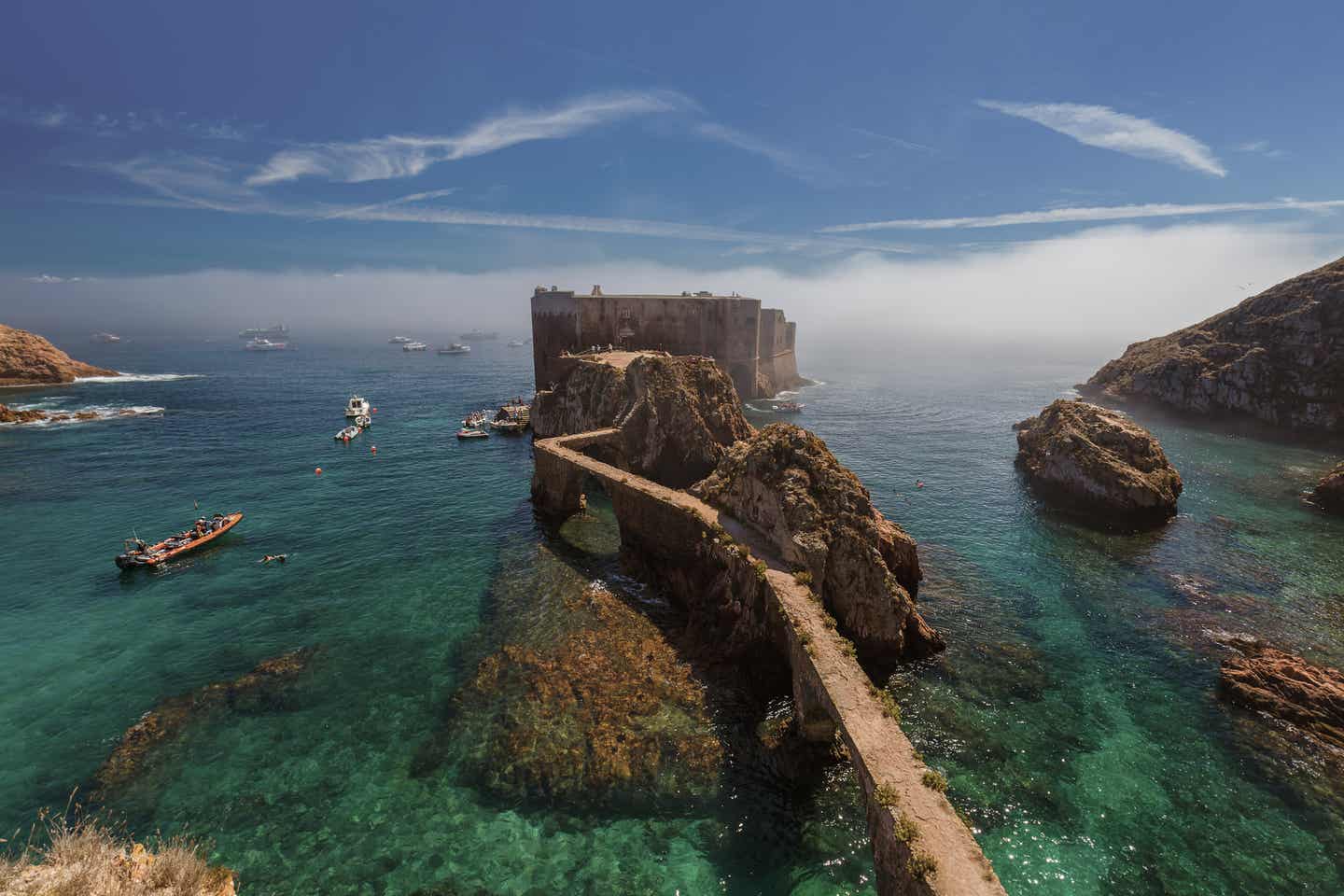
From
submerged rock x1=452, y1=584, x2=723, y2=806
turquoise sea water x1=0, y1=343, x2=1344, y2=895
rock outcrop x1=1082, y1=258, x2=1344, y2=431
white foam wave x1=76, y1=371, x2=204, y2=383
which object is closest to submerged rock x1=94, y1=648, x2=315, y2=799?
turquoise sea water x1=0, y1=343, x2=1344, y2=895

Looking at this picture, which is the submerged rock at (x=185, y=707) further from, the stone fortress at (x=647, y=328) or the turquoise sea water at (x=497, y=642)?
the stone fortress at (x=647, y=328)

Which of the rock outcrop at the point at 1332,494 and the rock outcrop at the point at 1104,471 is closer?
the rock outcrop at the point at 1104,471

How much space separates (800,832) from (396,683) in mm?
16669

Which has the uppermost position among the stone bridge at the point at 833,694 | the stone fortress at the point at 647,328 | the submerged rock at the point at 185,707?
the stone fortress at the point at 647,328

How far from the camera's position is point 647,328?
74312 mm

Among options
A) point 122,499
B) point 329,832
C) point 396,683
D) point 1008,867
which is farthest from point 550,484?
point 122,499

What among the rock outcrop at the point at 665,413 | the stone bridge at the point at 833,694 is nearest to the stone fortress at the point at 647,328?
the rock outcrop at the point at 665,413

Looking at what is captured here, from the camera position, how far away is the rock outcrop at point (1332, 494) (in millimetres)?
40094

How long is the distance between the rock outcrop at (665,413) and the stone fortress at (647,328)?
11641 mm

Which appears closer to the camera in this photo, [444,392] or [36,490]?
[36,490]

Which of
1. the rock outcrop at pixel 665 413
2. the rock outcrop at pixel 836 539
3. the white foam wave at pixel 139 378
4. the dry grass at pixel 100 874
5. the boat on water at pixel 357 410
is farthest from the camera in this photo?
the white foam wave at pixel 139 378

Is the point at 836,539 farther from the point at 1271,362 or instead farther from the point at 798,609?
the point at 1271,362

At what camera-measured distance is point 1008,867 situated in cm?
1482

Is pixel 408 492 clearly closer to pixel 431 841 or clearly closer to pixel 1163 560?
pixel 431 841
